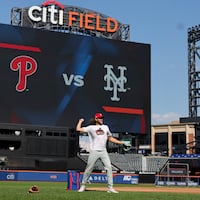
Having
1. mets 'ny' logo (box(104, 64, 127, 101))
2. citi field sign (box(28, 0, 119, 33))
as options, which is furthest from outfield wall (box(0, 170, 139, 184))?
citi field sign (box(28, 0, 119, 33))

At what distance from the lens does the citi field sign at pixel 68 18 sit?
5603 cm

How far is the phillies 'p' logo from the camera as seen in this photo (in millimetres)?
45031

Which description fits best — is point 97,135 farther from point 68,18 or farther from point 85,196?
point 68,18

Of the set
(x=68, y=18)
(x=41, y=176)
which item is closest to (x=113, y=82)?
(x=68, y=18)

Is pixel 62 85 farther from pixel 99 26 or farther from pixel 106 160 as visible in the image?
pixel 106 160

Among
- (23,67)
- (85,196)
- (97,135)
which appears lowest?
(85,196)

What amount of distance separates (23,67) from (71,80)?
196 inches

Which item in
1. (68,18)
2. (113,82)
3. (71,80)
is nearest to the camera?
(71,80)

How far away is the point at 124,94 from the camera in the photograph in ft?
164

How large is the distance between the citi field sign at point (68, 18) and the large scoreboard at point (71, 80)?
8.13 meters

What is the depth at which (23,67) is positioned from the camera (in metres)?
45.4

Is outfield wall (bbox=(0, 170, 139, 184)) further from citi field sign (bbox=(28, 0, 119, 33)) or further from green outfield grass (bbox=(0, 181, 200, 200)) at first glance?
citi field sign (bbox=(28, 0, 119, 33))

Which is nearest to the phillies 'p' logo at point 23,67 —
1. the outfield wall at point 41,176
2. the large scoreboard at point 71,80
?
the large scoreboard at point 71,80

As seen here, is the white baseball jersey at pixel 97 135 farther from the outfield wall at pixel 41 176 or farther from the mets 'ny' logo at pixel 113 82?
the mets 'ny' logo at pixel 113 82
